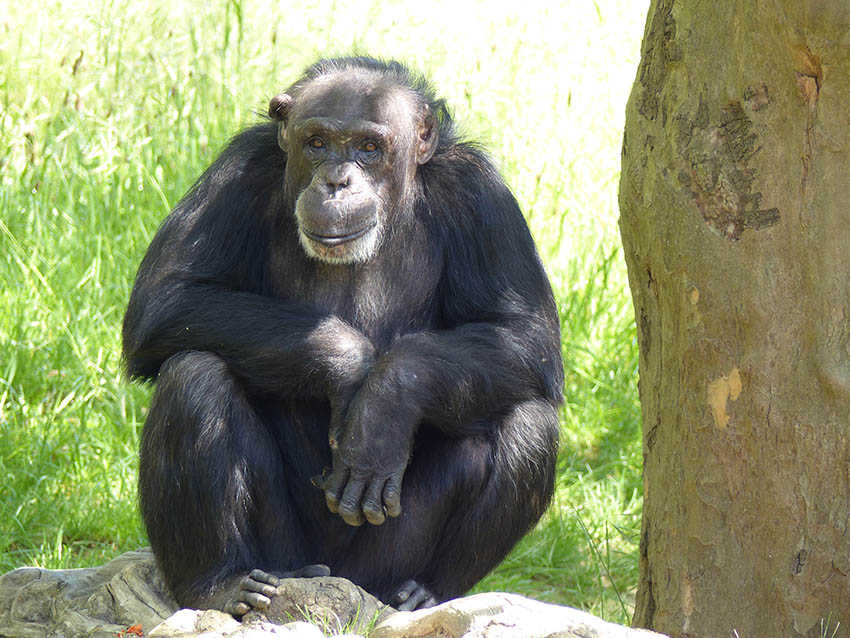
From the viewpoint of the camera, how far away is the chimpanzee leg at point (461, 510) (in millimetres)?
3768

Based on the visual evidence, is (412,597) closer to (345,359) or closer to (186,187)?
(345,359)

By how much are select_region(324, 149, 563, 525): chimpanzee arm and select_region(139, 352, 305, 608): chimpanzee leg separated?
269 mm

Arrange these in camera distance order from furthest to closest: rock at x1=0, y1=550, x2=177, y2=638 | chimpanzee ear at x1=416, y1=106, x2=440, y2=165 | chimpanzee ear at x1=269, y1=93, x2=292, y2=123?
chimpanzee ear at x1=416, y1=106, x2=440, y2=165 → chimpanzee ear at x1=269, y1=93, x2=292, y2=123 → rock at x1=0, y1=550, x2=177, y2=638

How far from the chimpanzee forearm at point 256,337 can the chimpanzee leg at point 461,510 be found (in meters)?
0.45

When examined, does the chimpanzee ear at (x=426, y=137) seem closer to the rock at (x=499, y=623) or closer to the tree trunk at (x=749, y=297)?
the tree trunk at (x=749, y=297)

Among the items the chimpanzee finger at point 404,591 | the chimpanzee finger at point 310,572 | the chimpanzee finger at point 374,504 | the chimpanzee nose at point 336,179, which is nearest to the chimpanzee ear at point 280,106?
the chimpanzee nose at point 336,179

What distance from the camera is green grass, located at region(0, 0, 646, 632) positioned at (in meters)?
4.93

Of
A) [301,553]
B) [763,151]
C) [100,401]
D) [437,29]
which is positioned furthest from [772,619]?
[437,29]

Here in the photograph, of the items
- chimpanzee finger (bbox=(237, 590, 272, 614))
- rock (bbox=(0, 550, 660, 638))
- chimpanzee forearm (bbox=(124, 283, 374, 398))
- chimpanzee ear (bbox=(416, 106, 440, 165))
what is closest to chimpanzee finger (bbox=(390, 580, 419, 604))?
rock (bbox=(0, 550, 660, 638))

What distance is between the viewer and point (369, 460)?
11.5 ft

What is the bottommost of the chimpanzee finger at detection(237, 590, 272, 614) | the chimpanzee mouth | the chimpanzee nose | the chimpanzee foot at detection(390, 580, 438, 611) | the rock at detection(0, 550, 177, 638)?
the rock at detection(0, 550, 177, 638)

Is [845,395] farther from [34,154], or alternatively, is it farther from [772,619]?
[34,154]

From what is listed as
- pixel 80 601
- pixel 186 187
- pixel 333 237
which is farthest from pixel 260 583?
pixel 186 187

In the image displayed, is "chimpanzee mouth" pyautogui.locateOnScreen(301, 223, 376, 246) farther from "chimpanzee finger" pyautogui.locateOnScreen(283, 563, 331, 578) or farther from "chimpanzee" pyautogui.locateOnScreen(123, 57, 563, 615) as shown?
"chimpanzee finger" pyautogui.locateOnScreen(283, 563, 331, 578)
